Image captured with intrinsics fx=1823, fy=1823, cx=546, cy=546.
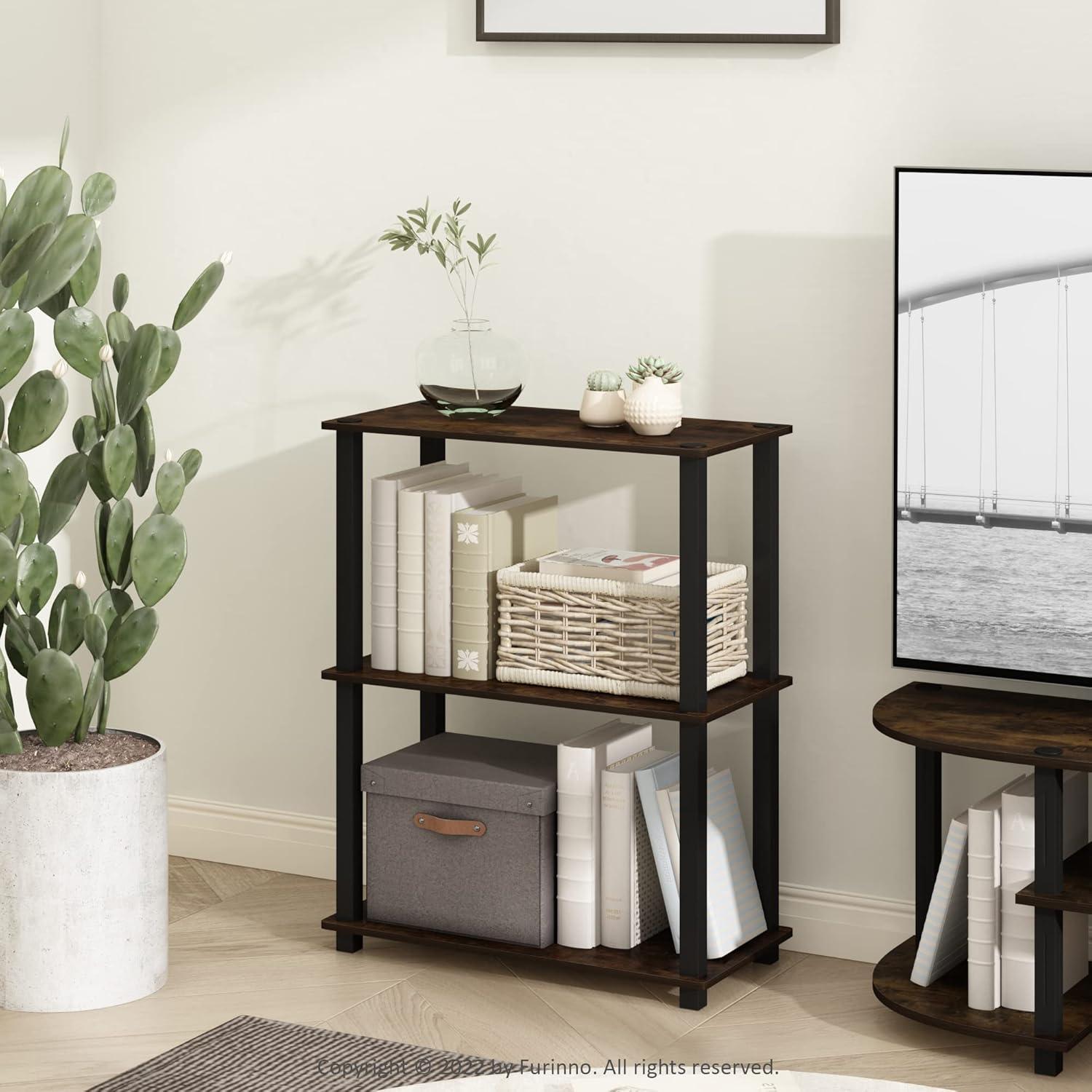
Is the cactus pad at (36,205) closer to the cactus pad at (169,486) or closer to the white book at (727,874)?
the cactus pad at (169,486)

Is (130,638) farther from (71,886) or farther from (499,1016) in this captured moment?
(499,1016)

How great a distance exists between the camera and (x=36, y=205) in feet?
9.74

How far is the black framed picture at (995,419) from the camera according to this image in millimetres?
2920

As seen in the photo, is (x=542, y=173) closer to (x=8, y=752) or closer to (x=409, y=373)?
(x=409, y=373)

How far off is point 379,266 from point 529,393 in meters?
0.41

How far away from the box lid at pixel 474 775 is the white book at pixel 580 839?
0.13 ft

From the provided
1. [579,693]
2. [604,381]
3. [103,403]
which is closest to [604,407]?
[604,381]

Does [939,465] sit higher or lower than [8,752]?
higher

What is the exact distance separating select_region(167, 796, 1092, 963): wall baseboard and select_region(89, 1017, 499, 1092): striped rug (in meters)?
0.81

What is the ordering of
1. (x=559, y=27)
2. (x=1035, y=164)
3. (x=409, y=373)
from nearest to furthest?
(x=1035, y=164), (x=559, y=27), (x=409, y=373)

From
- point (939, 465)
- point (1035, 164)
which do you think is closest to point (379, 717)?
point (939, 465)

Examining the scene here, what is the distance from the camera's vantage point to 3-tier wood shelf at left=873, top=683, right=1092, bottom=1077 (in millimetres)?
2768

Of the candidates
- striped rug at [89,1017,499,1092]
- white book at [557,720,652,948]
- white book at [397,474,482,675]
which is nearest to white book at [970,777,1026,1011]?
white book at [557,720,652,948]

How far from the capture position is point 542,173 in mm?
3445
